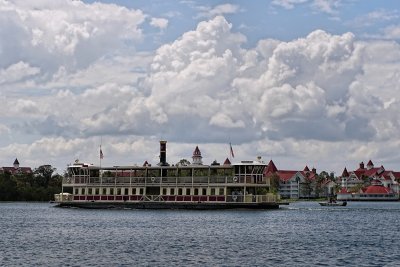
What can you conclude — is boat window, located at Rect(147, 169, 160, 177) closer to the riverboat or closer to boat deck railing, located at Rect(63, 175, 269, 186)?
the riverboat

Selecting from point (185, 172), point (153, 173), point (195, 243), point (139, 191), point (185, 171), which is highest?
point (185, 171)

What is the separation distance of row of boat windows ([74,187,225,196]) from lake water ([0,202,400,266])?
19300mm

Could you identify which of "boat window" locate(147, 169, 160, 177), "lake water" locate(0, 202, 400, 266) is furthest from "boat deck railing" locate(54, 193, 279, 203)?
"lake water" locate(0, 202, 400, 266)

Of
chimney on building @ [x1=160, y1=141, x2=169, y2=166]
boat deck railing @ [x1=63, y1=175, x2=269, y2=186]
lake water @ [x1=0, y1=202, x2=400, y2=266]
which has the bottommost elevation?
lake water @ [x1=0, y1=202, x2=400, y2=266]

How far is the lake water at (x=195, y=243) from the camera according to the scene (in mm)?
49719

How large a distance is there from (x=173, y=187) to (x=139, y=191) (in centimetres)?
625

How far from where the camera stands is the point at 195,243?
60.5m

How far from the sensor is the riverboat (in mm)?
107312

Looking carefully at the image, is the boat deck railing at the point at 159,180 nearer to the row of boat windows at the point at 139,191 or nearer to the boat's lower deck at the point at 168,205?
the row of boat windows at the point at 139,191

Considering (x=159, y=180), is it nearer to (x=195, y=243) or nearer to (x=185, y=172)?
(x=185, y=172)

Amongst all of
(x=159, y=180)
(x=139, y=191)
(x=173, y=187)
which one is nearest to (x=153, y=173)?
(x=159, y=180)

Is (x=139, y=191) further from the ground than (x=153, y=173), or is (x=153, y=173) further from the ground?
(x=153, y=173)

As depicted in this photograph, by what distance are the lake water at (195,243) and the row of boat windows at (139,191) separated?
19.3 m

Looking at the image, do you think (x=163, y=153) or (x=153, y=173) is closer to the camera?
(x=153, y=173)
